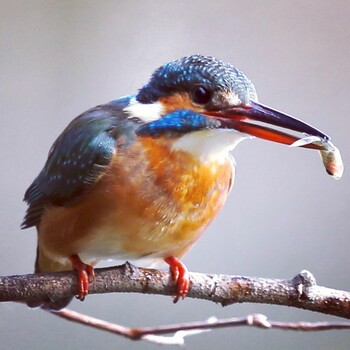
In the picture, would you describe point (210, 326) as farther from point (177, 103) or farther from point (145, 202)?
point (177, 103)

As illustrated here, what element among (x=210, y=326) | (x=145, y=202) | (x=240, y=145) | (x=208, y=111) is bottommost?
(x=210, y=326)

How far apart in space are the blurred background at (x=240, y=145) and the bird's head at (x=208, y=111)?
0.70 meters

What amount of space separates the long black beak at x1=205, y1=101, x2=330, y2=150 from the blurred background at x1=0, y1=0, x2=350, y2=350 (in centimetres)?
81

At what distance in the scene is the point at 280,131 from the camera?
84 cm

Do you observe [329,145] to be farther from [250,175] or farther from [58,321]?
[58,321]

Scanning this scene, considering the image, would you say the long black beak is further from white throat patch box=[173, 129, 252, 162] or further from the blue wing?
the blue wing

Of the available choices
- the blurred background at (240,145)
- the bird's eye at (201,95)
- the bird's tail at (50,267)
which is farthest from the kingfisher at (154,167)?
the blurred background at (240,145)

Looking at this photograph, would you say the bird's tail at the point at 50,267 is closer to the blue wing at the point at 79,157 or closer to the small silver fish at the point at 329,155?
the blue wing at the point at 79,157

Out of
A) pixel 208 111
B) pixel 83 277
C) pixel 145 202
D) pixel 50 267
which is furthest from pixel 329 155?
pixel 50 267

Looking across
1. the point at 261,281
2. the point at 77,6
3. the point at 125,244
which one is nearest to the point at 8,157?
the point at 77,6

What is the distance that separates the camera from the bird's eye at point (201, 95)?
0.91 m

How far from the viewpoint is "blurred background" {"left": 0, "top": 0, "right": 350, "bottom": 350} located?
1.66 meters

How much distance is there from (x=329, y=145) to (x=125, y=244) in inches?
14.2

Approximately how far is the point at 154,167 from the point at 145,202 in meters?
0.05
